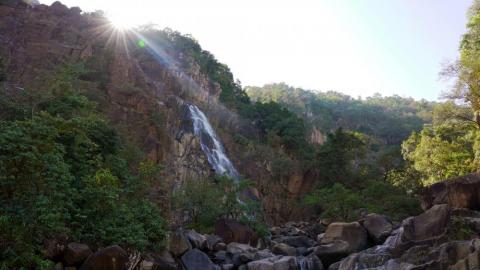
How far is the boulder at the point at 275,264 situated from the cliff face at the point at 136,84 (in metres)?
6.19

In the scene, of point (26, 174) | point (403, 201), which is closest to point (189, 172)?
point (403, 201)

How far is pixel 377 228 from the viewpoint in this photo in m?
19.4

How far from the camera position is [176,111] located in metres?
34.5

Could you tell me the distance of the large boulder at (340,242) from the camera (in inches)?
692

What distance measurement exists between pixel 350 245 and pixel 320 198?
39.1 ft

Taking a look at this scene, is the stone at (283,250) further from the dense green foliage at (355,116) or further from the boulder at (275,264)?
the dense green foliage at (355,116)

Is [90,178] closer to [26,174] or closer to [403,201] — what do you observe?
[26,174]

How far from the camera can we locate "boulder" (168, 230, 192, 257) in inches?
586

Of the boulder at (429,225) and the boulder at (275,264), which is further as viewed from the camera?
the boulder at (429,225)

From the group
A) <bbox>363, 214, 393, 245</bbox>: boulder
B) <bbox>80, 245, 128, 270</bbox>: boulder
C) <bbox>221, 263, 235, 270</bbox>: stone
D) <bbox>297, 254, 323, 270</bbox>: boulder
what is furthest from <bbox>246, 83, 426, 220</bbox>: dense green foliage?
<bbox>80, 245, 128, 270</bbox>: boulder

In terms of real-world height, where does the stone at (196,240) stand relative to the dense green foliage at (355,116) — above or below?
below

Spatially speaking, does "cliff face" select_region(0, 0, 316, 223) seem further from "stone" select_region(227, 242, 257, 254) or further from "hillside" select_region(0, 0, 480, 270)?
"stone" select_region(227, 242, 257, 254)

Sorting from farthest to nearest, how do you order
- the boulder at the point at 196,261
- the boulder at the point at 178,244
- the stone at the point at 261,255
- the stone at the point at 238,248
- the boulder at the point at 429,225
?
the stone at the point at 238,248
the stone at the point at 261,255
the boulder at the point at 429,225
the boulder at the point at 178,244
the boulder at the point at 196,261

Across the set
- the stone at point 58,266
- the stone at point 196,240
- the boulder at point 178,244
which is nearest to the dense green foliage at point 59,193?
the stone at point 58,266
